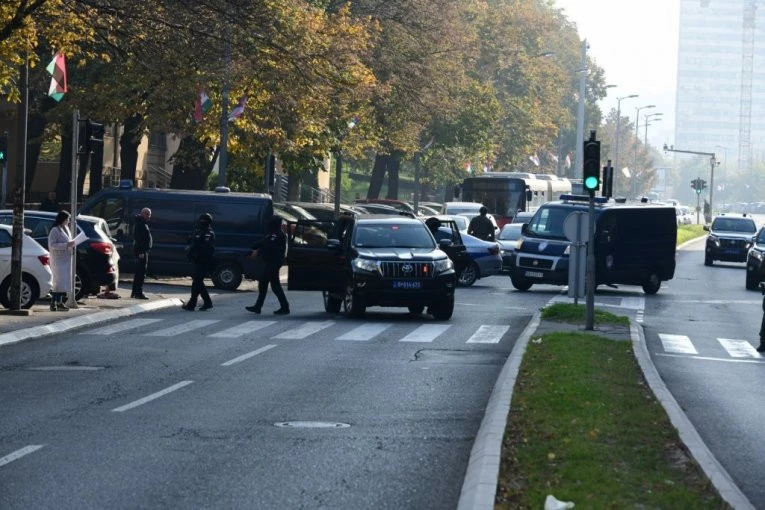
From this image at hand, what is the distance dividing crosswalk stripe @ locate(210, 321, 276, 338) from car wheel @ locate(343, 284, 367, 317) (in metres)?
1.51

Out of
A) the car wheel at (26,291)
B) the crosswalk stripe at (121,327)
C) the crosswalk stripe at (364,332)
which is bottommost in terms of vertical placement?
the crosswalk stripe at (121,327)

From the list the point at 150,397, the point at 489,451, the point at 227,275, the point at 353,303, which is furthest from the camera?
the point at 227,275

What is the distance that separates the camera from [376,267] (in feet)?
84.7

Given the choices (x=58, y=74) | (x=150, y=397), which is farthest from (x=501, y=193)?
(x=150, y=397)

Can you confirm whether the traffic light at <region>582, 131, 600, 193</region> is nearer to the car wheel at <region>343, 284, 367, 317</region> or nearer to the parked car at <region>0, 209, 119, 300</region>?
the car wheel at <region>343, 284, 367, 317</region>

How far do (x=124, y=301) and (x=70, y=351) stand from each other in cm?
879

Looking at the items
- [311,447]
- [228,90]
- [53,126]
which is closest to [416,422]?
[311,447]

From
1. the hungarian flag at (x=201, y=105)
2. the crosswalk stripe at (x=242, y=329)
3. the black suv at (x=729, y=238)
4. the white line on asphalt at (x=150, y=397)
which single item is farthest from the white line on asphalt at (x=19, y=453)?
the black suv at (x=729, y=238)

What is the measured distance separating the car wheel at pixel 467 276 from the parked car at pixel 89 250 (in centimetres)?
1189

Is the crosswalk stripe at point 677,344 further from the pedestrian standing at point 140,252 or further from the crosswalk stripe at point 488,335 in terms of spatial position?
the pedestrian standing at point 140,252

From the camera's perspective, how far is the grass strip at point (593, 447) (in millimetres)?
9203

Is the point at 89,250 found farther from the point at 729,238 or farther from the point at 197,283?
the point at 729,238

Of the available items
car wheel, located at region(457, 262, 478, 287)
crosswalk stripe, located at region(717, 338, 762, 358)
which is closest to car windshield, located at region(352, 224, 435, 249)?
crosswalk stripe, located at region(717, 338, 762, 358)

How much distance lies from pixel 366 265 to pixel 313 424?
42.2 feet
